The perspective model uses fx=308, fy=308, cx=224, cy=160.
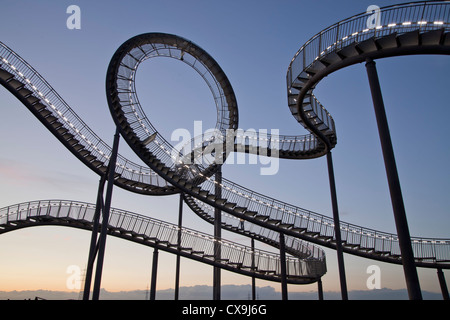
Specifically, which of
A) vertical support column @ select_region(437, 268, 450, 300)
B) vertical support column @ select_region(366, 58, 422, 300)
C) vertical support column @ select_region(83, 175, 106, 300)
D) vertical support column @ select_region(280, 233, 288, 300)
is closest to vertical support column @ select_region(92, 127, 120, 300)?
vertical support column @ select_region(83, 175, 106, 300)

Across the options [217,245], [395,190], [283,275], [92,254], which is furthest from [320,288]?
[92,254]

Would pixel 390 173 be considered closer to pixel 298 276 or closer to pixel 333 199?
pixel 333 199

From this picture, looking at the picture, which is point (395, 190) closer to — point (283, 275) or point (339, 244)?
point (339, 244)

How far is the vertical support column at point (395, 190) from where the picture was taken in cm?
811

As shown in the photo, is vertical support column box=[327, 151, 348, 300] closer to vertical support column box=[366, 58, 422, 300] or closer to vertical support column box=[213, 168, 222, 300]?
vertical support column box=[213, 168, 222, 300]

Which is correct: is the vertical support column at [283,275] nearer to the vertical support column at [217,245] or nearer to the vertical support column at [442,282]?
the vertical support column at [217,245]

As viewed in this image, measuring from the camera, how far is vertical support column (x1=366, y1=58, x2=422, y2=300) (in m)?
8.11

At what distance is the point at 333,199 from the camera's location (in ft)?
51.1

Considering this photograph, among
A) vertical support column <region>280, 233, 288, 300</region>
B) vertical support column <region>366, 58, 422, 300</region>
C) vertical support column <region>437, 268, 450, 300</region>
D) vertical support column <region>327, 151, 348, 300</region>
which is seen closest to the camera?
vertical support column <region>366, 58, 422, 300</region>

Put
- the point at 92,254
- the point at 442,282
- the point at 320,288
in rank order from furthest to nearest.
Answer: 1. the point at 320,288
2. the point at 442,282
3. the point at 92,254

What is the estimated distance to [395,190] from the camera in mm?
8680
